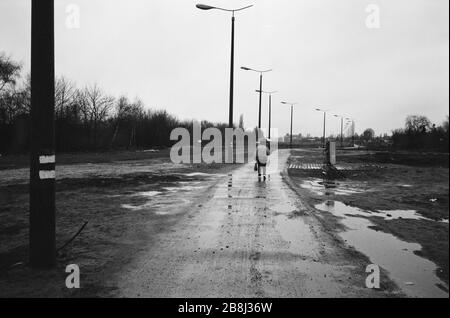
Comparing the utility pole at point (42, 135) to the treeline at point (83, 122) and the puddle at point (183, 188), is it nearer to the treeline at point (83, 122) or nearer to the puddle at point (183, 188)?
the puddle at point (183, 188)

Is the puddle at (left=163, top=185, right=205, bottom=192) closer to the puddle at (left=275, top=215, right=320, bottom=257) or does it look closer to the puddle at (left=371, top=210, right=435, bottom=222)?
the puddle at (left=275, top=215, right=320, bottom=257)

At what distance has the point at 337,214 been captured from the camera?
996 centimetres

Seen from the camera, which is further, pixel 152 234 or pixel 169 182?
pixel 169 182

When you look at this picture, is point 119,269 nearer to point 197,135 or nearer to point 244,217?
point 244,217

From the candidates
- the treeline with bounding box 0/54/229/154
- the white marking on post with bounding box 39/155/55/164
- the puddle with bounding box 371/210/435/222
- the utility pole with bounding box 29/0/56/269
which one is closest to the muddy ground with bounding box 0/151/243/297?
the utility pole with bounding box 29/0/56/269

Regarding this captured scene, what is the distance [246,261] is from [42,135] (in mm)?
3441

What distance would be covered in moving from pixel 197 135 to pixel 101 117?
25841mm

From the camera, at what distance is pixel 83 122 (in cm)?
5641

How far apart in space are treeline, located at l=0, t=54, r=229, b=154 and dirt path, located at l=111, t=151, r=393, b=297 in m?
37.1

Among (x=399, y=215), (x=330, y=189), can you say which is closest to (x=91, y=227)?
(x=399, y=215)

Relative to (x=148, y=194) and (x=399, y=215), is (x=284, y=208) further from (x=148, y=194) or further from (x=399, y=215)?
(x=148, y=194)

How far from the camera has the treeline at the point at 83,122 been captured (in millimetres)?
40812

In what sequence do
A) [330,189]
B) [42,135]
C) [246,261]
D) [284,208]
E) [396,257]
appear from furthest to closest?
[330,189], [284,208], [396,257], [246,261], [42,135]
